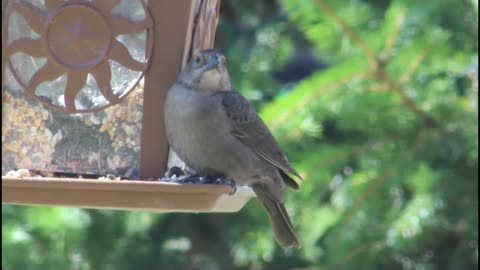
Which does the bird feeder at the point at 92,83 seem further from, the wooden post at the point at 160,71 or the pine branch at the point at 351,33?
the pine branch at the point at 351,33

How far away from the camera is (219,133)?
4.26 m

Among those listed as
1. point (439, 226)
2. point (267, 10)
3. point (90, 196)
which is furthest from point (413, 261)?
point (90, 196)

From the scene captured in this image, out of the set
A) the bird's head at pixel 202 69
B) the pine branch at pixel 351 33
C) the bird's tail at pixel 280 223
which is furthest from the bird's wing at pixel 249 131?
the pine branch at pixel 351 33

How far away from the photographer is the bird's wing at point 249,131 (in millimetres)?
4348

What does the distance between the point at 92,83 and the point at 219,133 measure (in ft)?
1.86

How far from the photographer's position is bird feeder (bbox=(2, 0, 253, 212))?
12.6 ft

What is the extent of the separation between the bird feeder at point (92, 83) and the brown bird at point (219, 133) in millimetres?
72

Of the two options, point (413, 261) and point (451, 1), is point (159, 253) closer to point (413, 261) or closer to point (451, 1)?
point (413, 261)

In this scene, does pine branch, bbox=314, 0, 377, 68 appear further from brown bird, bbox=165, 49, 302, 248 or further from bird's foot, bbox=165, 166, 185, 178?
bird's foot, bbox=165, 166, 185, 178

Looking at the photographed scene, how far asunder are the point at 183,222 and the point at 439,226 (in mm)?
1911

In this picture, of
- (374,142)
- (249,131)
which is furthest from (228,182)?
(374,142)

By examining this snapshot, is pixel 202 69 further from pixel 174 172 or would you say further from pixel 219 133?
pixel 174 172

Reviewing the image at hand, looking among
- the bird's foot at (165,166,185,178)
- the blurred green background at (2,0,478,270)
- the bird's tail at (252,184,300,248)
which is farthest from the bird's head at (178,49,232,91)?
the blurred green background at (2,0,478,270)

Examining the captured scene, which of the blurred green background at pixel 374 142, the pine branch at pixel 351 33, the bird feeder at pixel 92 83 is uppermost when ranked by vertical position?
the bird feeder at pixel 92 83
